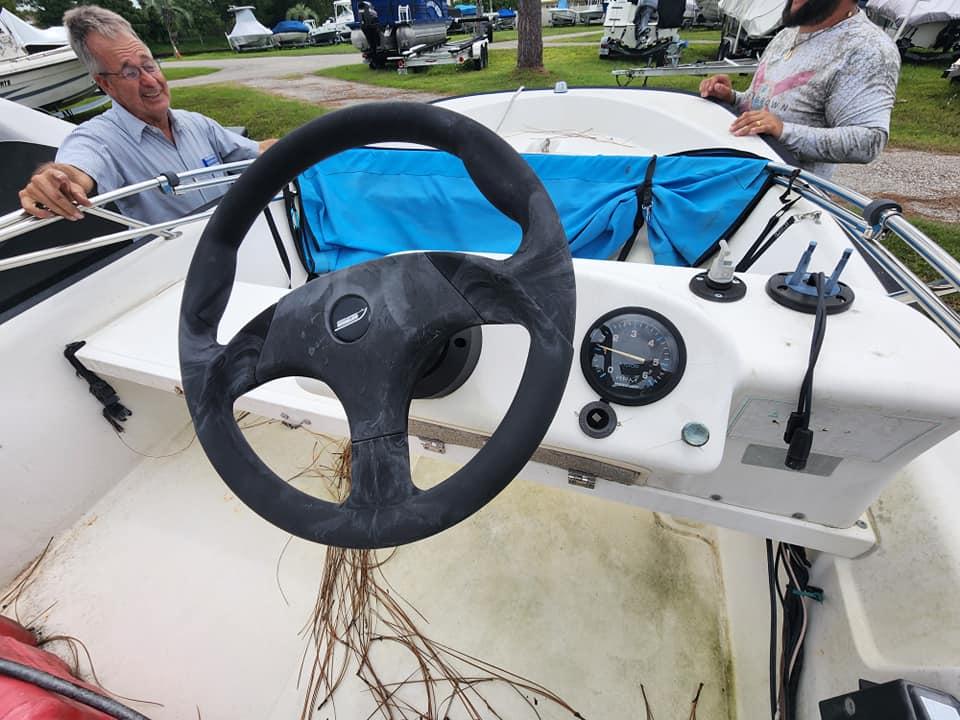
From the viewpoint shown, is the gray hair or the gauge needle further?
the gray hair

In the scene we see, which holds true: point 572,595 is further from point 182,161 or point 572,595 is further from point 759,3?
point 759,3

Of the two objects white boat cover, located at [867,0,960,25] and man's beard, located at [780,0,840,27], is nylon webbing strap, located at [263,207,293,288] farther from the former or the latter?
white boat cover, located at [867,0,960,25]

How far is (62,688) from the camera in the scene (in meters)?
0.82

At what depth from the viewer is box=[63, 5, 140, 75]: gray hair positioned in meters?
1.76

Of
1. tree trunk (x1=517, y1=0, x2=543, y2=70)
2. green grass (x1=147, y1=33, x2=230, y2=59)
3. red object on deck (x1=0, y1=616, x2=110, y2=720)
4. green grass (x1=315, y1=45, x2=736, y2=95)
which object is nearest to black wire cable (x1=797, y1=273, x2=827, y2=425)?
red object on deck (x1=0, y1=616, x2=110, y2=720)

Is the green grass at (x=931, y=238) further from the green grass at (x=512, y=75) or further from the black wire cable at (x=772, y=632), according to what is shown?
the green grass at (x=512, y=75)

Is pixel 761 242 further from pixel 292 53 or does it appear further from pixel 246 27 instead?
pixel 246 27

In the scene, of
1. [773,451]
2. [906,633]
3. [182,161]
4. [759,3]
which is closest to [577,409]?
[773,451]

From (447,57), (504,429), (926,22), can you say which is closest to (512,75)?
(447,57)

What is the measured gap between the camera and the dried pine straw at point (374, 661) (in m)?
1.27

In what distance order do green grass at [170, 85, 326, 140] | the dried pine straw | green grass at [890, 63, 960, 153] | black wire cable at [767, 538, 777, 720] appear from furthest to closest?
green grass at [170, 85, 326, 140], green grass at [890, 63, 960, 153], the dried pine straw, black wire cable at [767, 538, 777, 720]

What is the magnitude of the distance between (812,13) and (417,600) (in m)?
2.50

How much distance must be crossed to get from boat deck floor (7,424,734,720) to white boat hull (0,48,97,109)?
8708 millimetres

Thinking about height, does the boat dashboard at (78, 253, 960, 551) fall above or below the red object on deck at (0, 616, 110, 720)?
above
